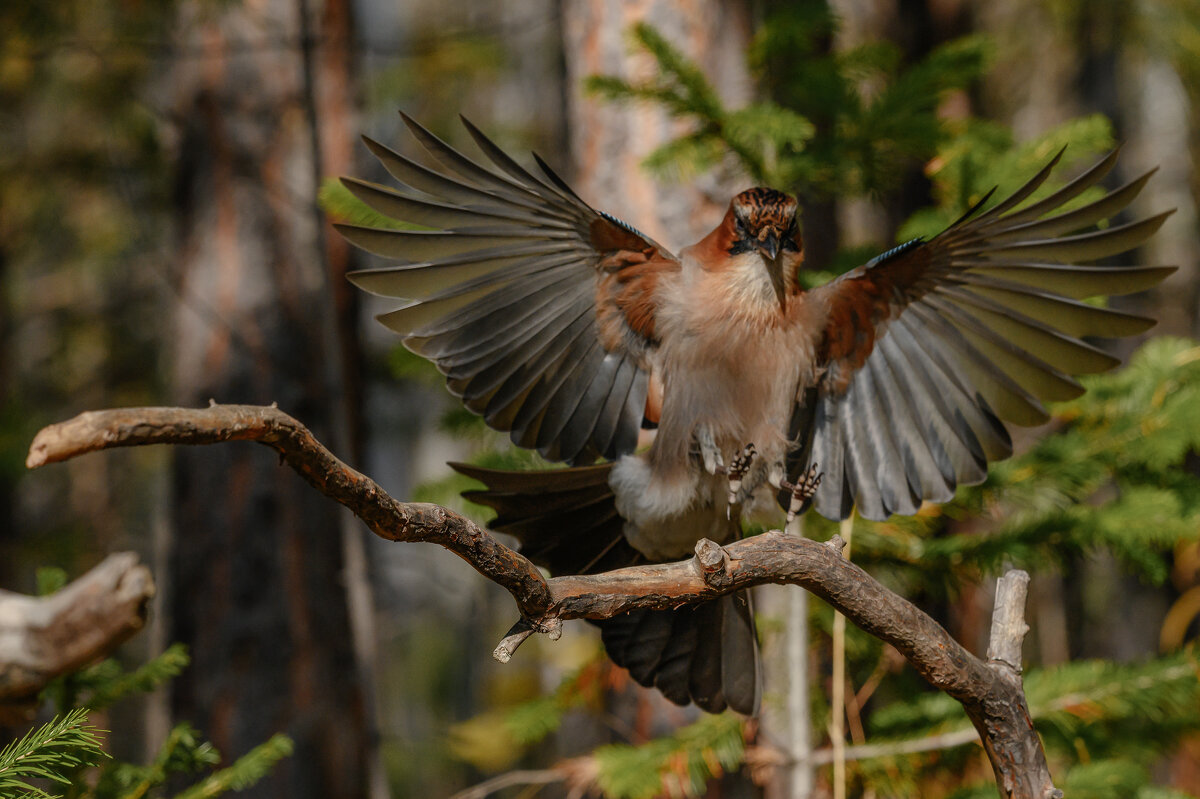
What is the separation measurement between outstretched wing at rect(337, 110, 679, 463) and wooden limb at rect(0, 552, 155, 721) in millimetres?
946

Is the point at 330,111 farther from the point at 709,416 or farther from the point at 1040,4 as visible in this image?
the point at 1040,4

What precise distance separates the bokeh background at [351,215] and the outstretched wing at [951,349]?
1.82 ft

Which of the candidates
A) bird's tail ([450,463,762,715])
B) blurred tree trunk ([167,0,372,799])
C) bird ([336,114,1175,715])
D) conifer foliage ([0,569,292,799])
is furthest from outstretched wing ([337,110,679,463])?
blurred tree trunk ([167,0,372,799])

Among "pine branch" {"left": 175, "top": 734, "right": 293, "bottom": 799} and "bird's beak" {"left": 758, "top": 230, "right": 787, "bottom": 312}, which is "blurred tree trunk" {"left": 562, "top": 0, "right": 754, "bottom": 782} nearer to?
"bird's beak" {"left": 758, "top": 230, "right": 787, "bottom": 312}

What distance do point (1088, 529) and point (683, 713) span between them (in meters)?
1.59

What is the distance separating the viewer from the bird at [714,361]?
2.61m

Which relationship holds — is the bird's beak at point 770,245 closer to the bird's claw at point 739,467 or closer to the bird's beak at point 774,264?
the bird's beak at point 774,264

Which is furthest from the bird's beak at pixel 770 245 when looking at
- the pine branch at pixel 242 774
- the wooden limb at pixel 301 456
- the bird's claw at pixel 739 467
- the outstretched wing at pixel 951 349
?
the pine branch at pixel 242 774

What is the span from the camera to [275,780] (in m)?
4.44

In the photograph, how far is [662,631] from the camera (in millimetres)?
2828

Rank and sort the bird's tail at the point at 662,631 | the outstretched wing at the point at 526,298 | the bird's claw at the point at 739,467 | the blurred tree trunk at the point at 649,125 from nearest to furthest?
the outstretched wing at the point at 526,298 < the bird's claw at the point at 739,467 < the bird's tail at the point at 662,631 < the blurred tree trunk at the point at 649,125

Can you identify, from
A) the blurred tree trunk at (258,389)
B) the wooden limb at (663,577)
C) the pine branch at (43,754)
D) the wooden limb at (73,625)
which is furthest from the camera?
the blurred tree trunk at (258,389)

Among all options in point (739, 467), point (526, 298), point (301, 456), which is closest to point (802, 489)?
point (739, 467)

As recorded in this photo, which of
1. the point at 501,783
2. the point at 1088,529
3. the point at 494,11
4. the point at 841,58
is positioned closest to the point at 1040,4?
the point at 841,58
